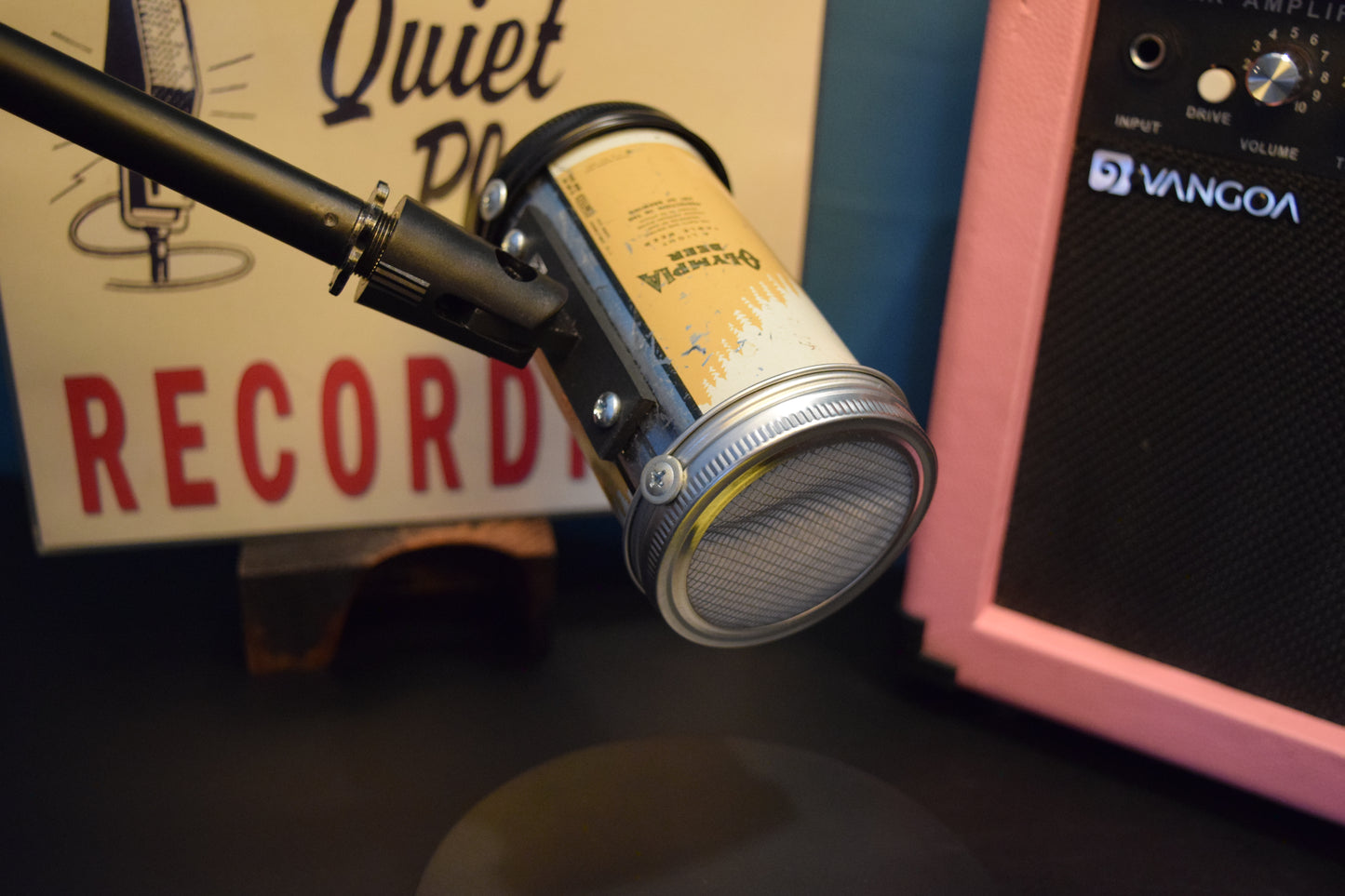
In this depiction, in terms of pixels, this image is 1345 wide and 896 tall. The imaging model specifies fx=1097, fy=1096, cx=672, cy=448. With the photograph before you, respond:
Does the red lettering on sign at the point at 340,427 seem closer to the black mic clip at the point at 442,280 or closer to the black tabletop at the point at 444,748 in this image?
the black tabletop at the point at 444,748

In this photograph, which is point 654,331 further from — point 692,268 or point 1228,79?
point 1228,79

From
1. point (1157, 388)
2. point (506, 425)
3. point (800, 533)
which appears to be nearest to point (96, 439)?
point (506, 425)

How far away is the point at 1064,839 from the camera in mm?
663

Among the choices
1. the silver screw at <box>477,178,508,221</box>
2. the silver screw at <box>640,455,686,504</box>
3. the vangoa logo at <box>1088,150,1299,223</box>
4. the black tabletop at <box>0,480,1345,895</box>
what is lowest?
the black tabletop at <box>0,480,1345,895</box>

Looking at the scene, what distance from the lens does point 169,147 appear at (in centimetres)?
46

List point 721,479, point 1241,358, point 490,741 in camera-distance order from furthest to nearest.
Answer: point 490,741
point 1241,358
point 721,479

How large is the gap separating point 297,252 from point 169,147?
0.29 m

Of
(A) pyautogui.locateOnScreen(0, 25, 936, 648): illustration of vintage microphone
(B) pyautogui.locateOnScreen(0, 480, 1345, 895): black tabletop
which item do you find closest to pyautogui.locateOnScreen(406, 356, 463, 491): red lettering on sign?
(B) pyautogui.locateOnScreen(0, 480, 1345, 895): black tabletop

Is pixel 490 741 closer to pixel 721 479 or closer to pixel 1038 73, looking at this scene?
pixel 721 479

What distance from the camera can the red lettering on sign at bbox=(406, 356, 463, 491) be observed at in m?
0.79

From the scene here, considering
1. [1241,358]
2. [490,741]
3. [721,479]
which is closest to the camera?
[721,479]

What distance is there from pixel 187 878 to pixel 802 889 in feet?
1.12

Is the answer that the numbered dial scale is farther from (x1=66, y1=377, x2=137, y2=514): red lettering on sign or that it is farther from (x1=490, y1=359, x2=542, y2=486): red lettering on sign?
(x1=66, y1=377, x2=137, y2=514): red lettering on sign

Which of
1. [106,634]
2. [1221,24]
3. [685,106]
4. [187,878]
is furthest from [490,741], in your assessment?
[1221,24]
